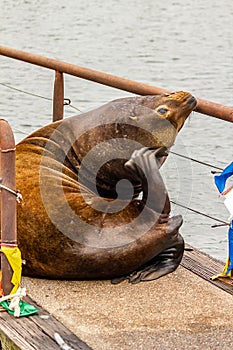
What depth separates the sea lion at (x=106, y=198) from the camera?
4.51 metres

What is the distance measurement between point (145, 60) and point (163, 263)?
16.2m

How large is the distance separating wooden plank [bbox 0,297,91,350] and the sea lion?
0.43m

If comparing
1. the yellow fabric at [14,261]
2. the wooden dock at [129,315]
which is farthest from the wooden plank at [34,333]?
the yellow fabric at [14,261]

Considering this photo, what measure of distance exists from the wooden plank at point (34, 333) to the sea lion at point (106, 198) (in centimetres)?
43

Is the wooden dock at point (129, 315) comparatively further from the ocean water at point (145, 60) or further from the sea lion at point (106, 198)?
the ocean water at point (145, 60)

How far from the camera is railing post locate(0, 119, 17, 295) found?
4.10 metres

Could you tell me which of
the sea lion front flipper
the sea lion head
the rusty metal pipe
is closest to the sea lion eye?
the sea lion head

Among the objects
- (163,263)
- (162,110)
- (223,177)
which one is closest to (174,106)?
(162,110)

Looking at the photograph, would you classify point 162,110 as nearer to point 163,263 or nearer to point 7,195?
point 163,263

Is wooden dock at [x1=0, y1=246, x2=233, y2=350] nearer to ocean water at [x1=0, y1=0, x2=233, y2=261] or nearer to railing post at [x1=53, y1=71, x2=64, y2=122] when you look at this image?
ocean water at [x1=0, y1=0, x2=233, y2=261]

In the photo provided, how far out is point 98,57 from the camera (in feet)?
68.7

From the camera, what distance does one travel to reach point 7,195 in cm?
411

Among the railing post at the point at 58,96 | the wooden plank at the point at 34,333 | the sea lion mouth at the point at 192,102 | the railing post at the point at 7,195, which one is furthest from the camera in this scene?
the railing post at the point at 58,96

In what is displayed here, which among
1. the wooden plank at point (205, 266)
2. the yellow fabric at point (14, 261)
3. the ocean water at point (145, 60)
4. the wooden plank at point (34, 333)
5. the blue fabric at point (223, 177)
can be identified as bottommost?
the ocean water at point (145, 60)
